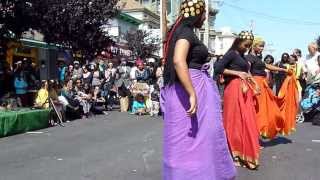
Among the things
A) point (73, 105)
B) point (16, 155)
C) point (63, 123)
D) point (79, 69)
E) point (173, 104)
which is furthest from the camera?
point (79, 69)

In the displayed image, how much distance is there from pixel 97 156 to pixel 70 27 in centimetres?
1499

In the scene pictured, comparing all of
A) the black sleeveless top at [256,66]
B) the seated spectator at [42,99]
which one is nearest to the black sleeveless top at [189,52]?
the black sleeveless top at [256,66]

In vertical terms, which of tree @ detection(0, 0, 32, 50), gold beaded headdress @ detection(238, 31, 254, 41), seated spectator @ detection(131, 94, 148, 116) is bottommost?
seated spectator @ detection(131, 94, 148, 116)

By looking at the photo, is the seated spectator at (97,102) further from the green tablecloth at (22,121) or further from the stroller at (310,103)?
the stroller at (310,103)

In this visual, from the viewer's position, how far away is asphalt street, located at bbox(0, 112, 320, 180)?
809cm

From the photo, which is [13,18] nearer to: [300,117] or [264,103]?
[300,117]

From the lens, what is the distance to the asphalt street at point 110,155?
8086 mm

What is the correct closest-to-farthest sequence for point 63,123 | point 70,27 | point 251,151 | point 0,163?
point 251,151, point 0,163, point 63,123, point 70,27

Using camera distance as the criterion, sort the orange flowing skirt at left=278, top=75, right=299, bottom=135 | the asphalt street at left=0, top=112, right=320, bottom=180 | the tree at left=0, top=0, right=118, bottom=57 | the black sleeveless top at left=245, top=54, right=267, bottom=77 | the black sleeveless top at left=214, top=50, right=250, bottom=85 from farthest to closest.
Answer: the tree at left=0, top=0, right=118, bottom=57
the orange flowing skirt at left=278, top=75, right=299, bottom=135
the black sleeveless top at left=245, top=54, right=267, bottom=77
the black sleeveless top at left=214, top=50, right=250, bottom=85
the asphalt street at left=0, top=112, right=320, bottom=180

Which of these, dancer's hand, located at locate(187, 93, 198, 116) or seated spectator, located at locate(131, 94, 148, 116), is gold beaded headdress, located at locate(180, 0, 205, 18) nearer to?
dancer's hand, located at locate(187, 93, 198, 116)

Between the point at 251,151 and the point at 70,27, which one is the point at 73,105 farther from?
the point at 251,151

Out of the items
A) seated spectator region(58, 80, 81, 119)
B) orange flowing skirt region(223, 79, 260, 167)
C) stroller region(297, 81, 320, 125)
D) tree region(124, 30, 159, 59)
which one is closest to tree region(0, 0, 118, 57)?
seated spectator region(58, 80, 81, 119)

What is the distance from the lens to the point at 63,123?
Result: 53.9 feet

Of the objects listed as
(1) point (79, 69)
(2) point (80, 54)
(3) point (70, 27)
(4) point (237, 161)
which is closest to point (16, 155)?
(4) point (237, 161)
